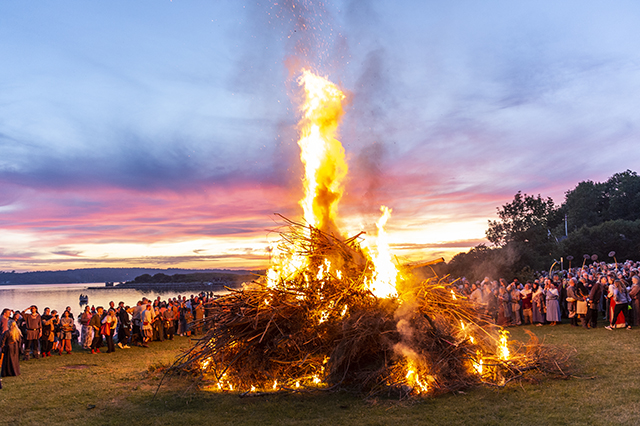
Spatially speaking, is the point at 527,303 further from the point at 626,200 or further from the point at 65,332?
the point at 626,200

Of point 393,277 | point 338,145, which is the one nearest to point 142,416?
point 393,277

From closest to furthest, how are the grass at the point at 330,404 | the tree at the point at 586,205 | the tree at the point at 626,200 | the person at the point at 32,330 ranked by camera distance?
1. the grass at the point at 330,404
2. the person at the point at 32,330
3. the tree at the point at 626,200
4. the tree at the point at 586,205

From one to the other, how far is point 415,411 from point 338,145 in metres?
7.00

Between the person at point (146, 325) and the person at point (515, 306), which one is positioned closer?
the person at point (146, 325)

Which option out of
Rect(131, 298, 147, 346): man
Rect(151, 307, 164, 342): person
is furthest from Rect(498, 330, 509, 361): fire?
Rect(151, 307, 164, 342): person

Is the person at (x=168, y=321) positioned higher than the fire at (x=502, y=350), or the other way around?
the fire at (x=502, y=350)

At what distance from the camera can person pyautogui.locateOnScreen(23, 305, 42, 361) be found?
1466 centimetres

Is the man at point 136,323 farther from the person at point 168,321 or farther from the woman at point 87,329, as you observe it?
the woman at point 87,329

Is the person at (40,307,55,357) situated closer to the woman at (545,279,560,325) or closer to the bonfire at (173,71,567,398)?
the bonfire at (173,71,567,398)

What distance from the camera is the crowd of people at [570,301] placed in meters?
14.9

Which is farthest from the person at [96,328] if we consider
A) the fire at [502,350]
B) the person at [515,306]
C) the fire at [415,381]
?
the person at [515,306]

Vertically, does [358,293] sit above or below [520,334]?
above

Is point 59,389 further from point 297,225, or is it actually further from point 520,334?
point 520,334

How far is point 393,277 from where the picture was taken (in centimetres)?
1044
